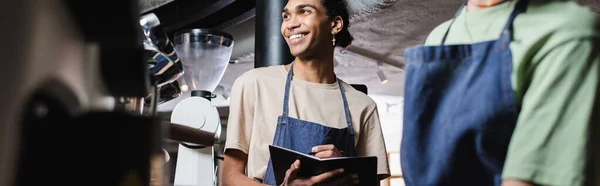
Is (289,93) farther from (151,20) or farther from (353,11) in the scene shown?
(353,11)

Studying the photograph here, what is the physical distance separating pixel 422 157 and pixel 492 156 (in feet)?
0.42

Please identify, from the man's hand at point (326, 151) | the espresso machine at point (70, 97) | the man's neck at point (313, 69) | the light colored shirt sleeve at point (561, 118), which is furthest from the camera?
the man's neck at point (313, 69)

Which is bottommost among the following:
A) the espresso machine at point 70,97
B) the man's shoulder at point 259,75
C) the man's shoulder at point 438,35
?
the man's shoulder at point 259,75

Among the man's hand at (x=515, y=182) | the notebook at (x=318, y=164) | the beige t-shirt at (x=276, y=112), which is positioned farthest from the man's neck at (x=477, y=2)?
the beige t-shirt at (x=276, y=112)

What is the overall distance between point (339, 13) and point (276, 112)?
1.40 ft

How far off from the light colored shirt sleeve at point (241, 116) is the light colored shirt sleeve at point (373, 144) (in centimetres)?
36

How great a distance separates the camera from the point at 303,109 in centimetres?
176

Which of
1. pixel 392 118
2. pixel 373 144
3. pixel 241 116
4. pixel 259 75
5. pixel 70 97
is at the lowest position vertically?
pixel 392 118

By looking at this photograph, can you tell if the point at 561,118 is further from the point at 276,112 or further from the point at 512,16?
the point at 276,112

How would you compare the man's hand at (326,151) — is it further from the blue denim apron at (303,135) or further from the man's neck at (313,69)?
the man's neck at (313,69)

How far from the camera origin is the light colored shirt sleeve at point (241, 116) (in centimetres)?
167

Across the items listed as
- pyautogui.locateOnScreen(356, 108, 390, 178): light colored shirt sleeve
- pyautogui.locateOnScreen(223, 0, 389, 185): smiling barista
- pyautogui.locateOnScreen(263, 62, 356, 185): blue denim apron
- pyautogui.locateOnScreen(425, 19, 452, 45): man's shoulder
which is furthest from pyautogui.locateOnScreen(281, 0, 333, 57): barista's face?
pyautogui.locateOnScreen(425, 19, 452, 45): man's shoulder

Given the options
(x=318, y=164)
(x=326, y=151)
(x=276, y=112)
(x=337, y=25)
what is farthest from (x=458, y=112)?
A: (x=337, y=25)

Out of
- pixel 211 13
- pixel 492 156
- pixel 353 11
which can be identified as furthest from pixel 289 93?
pixel 211 13
